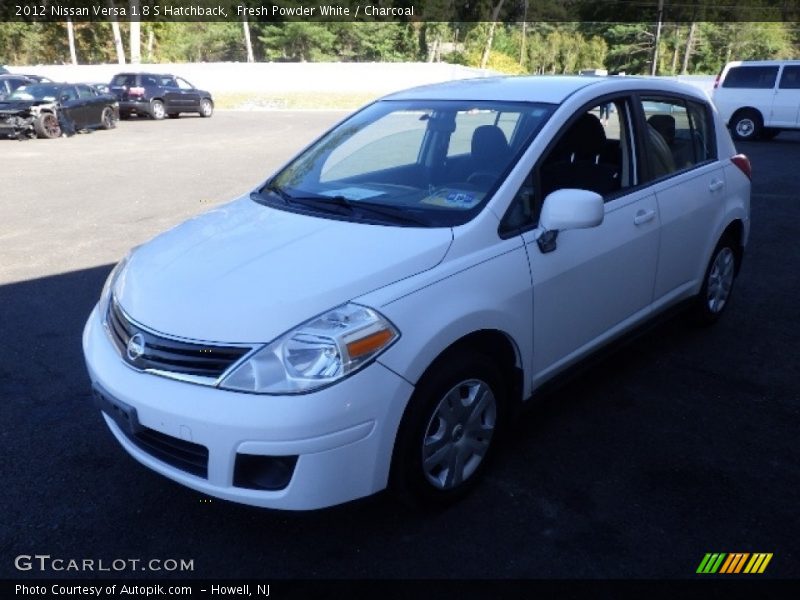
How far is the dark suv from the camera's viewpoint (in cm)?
2475

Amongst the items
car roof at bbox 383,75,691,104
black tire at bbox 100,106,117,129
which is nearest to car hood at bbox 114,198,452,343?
car roof at bbox 383,75,691,104

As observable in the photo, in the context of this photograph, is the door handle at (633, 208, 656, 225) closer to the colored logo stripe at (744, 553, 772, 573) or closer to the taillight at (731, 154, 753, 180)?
the taillight at (731, 154, 753, 180)

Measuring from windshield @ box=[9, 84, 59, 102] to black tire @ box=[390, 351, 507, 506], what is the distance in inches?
740

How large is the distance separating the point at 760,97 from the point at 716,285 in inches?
641

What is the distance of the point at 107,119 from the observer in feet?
69.4

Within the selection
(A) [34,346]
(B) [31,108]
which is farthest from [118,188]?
(B) [31,108]

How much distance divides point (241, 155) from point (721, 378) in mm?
12852

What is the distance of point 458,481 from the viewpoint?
10.1ft

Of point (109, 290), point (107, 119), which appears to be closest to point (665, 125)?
point (109, 290)

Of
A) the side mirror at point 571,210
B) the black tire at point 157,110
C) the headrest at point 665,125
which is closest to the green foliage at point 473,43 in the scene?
the black tire at point 157,110

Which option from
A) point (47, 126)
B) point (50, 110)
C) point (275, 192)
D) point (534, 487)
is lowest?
point (47, 126)

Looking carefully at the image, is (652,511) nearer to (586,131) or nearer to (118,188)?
(586,131)

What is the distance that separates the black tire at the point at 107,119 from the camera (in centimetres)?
2078

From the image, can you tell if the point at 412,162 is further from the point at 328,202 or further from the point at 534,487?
the point at 534,487
